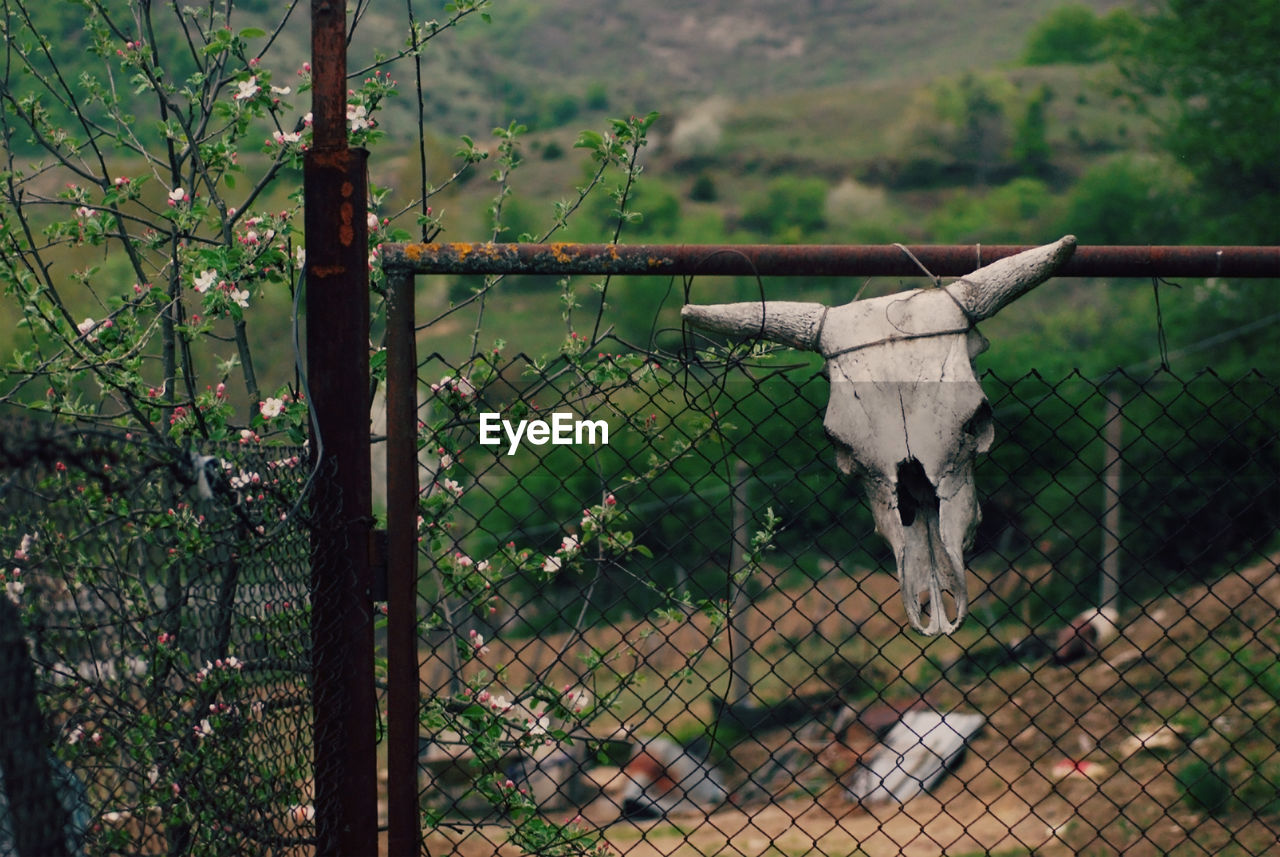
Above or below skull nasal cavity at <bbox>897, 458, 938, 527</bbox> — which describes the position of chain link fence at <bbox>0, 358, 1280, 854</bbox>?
below

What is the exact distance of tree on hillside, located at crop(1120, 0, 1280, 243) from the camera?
23688 mm

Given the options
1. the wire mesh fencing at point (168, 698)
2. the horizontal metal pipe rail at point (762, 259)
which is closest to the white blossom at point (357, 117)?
the wire mesh fencing at point (168, 698)

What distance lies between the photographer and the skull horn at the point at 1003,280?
7.55 feet

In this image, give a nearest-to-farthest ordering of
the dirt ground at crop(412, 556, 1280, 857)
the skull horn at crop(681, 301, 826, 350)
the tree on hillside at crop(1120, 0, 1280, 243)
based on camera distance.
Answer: the skull horn at crop(681, 301, 826, 350), the dirt ground at crop(412, 556, 1280, 857), the tree on hillside at crop(1120, 0, 1280, 243)

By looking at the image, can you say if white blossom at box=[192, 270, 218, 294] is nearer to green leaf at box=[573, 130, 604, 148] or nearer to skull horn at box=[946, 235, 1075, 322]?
green leaf at box=[573, 130, 604, 148]

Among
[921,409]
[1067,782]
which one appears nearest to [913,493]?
[921,409]

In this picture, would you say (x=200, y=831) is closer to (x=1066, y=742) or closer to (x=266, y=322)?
(x=1066, y=742)

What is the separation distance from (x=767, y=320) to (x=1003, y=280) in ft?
1.48

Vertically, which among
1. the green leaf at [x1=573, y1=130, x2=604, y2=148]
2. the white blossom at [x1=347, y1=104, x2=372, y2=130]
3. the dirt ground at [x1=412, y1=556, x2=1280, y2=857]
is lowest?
the dirt ground at [x1=412, y1=556, x2=1280, y2=857]

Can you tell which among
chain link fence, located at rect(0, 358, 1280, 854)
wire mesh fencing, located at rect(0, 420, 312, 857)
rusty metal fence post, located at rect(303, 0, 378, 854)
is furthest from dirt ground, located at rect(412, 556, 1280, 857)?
rusty metal fence post, located at rect(303, 0, 378, 854)

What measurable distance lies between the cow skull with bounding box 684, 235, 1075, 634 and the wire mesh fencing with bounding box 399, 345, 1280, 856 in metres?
0.12

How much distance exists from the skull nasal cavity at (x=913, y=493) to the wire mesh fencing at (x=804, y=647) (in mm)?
194

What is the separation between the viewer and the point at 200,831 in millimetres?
2172

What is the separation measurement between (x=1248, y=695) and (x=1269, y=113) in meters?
16.2
